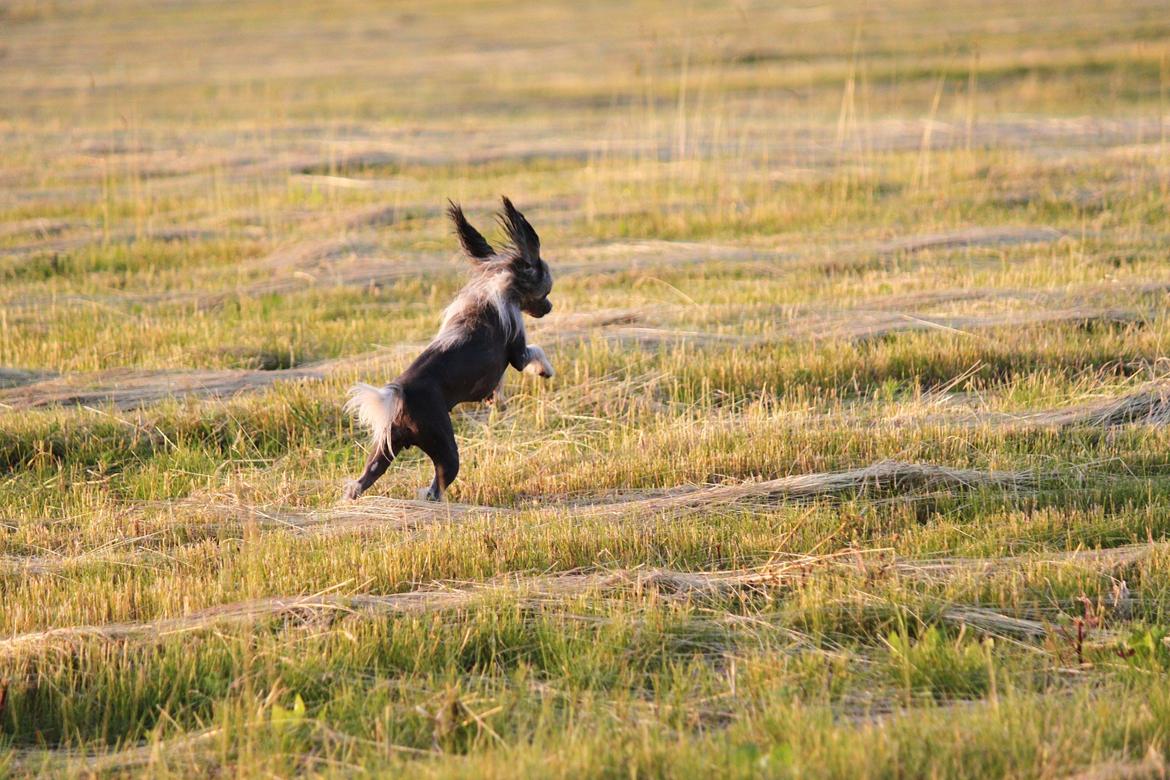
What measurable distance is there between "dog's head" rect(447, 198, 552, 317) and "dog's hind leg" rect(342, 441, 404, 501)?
0.97m

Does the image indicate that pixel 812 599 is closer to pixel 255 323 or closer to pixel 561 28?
pixel 255 323

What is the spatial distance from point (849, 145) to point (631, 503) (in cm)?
1393

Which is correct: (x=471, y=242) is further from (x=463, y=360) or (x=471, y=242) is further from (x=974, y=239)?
(x=974, y=239)

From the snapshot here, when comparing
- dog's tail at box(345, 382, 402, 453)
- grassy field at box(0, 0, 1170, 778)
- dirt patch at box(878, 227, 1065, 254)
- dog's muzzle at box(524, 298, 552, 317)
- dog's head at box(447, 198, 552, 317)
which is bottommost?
grassy field at box(0, 0, 1170, 778)

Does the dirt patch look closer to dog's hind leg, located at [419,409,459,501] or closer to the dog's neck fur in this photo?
the dog's neck fur

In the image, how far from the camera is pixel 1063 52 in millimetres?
31688

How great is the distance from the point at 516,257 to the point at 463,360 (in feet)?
2.05

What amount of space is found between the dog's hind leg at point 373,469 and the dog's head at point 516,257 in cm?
97

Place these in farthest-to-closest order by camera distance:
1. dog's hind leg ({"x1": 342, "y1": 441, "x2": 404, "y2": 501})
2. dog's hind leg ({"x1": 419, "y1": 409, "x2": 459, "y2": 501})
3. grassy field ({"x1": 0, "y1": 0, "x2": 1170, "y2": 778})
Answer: dog's hind leg ({"x1": 342, "y1": 441, "x2": 404, "y2": 501}) → dog's hind leg ({"x1": 419, "y1": 409, "x2": 459, "y2": 501}) → grassy field ({"x1": 0, "y1": 0, "x2": 1170, "y2": 778})

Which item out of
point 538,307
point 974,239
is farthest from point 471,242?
point 974,239

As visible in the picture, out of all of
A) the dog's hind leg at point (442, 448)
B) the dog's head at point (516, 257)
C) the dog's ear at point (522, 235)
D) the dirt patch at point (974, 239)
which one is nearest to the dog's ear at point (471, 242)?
the dog's head at point (516, 257)

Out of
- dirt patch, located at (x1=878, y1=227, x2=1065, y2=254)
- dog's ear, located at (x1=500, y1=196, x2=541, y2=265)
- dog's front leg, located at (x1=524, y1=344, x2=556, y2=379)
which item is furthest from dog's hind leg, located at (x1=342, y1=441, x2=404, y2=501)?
dirt patch, located at (x1=878, y1=227, x2=1065, y2=254)

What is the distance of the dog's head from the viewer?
5.93m

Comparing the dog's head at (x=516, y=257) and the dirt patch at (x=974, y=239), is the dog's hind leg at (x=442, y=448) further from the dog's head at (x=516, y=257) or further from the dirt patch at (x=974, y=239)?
the dirt patch at (x=974, y=239)
